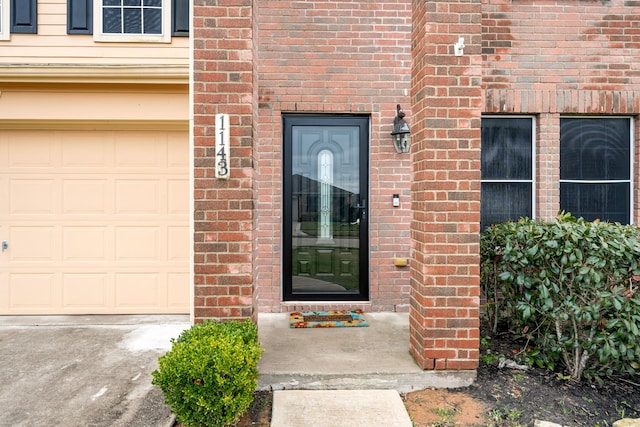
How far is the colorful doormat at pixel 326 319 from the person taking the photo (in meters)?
4.33

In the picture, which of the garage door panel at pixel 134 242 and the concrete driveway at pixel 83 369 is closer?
the concrete driveway at pixel 83 369

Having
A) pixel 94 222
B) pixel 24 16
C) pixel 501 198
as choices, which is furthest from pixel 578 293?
pixel 24 16

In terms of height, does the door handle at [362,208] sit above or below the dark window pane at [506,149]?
below

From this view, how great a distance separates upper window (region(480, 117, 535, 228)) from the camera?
4898 mm

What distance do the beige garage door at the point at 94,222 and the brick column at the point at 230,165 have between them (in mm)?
1943

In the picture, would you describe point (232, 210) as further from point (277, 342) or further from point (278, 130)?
point (278, 130)

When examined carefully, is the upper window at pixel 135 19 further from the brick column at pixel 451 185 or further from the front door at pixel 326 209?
the brick column at pixel 451 185

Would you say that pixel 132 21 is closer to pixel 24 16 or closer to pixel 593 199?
pixel 24 16

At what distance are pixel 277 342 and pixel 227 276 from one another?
105cm

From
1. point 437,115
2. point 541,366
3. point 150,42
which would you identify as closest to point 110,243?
point 150,42

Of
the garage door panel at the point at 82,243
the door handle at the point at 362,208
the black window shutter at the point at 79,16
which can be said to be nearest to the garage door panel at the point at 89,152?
the garage door panel at the point at 82,243

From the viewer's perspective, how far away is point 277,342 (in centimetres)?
381

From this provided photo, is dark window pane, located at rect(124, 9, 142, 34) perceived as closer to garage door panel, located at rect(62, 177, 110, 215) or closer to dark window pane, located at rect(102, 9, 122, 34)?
dark window pane, located at rect(102, 9, 122, 34)

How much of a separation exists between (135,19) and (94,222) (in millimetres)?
2434
